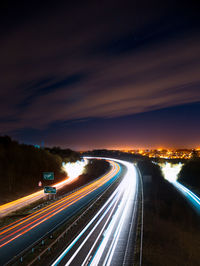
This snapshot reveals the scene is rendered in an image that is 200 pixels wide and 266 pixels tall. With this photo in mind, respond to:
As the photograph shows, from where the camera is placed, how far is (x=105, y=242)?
19.5m

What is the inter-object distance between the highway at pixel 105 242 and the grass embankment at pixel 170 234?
1771 millimetres

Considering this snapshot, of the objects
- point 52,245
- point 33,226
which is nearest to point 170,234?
point 52,245

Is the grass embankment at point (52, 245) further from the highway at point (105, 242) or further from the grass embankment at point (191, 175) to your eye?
the grass embankment at point (191, 175)

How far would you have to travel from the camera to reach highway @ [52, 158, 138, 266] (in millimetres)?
16250

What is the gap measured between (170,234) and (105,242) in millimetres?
9209

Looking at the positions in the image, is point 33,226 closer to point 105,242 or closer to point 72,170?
point 105,242

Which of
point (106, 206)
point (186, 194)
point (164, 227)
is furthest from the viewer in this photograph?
point (186, 194)

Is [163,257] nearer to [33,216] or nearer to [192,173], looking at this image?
[33,216]

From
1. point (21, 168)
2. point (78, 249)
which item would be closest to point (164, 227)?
point (78, 249)

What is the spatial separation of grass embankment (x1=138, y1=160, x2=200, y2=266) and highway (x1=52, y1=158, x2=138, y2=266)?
1.77 metres

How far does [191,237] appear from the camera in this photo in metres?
24.5

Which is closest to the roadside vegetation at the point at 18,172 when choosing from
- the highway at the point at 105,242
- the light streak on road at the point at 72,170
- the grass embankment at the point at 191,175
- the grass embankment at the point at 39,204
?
the grass embankment at the point at 39,204

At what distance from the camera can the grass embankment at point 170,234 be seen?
1788 cm

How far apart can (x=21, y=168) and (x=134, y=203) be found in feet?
114
